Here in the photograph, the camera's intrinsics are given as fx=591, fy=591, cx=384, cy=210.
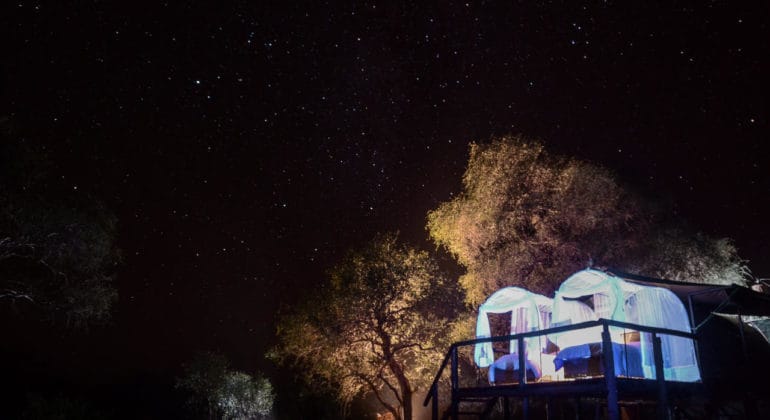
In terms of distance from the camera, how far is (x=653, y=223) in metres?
17.6

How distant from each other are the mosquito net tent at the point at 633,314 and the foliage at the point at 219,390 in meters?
24.4

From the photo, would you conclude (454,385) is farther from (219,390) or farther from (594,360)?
(219,390)

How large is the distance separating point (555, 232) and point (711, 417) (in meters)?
→ 7.28

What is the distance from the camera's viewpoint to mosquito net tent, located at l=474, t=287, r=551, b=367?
1195 cm

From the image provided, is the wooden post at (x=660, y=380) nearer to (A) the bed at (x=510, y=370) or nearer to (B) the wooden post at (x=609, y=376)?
(B) the wooden post at (x=609, y=376)

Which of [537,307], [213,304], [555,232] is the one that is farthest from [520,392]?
[213,304]

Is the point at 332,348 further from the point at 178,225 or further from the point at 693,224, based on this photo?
the point at 178,225

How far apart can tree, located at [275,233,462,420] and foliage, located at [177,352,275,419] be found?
1394 centimetres

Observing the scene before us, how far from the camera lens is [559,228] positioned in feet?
57.4

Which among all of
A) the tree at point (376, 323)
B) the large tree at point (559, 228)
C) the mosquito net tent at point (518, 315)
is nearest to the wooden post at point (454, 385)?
the mosquito net tent at point (518, 315)

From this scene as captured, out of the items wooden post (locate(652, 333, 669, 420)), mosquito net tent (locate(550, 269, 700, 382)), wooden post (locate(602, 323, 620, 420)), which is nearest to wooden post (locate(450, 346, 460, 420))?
mosquito net tent (locate(550, 269, 700, 382))

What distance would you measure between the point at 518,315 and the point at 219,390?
2336 cm

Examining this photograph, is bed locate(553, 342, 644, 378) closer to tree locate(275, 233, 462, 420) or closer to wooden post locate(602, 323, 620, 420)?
wooden post locate(602, 323, 620, 420)

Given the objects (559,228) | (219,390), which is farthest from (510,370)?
(219,390)
